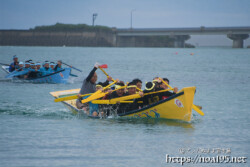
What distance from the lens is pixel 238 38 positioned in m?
131

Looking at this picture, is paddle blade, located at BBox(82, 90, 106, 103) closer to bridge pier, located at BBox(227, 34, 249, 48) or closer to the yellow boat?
the yellow boat

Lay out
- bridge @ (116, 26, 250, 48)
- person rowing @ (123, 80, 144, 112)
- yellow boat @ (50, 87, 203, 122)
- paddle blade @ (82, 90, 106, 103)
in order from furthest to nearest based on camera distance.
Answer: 1. bridge @ (116, 26, 250, 48)
2. paddle blade @ (82, 90, 106, 103)
3. person rowing @ (123, 80, 144, 112)
4. yellow boat @ (50, 87, 203, 122)

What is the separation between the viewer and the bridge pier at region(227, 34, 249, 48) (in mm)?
126925

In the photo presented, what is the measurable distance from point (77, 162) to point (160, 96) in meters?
5.39

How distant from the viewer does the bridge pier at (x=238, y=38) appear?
127m

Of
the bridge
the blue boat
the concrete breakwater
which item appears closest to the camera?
the blue boat

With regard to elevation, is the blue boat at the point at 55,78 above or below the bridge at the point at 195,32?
below

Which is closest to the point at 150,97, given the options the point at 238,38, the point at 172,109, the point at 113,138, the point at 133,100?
the point at 133,100

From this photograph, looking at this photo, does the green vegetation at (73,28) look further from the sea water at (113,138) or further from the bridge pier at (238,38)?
the sea water at (113,138)

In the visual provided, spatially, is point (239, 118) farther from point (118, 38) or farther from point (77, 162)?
point (118, 38)

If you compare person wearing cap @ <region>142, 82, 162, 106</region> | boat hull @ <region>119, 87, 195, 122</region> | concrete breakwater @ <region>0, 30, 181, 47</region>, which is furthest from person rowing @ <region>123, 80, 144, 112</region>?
concrete breakwater @ <region>0, 30, 181, 47</region>

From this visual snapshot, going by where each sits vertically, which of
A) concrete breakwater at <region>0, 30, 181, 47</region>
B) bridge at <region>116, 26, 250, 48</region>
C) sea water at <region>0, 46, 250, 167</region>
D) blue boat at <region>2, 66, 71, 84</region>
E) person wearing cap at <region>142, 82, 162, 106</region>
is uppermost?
bridge at <region>116, 26, 250, 48</region>

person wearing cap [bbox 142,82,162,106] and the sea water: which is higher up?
person wearing cap [bbox 142,82,162,106]

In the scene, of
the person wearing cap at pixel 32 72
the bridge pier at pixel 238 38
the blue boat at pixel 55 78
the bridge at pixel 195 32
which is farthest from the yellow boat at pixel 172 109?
the bridge pier at pixel 238 38
